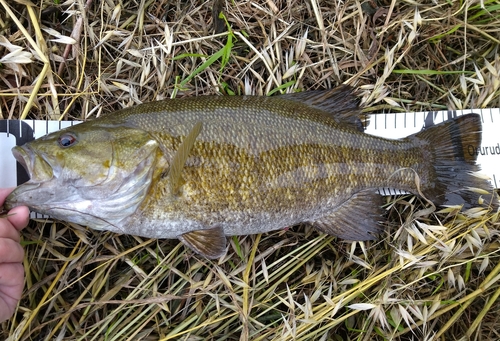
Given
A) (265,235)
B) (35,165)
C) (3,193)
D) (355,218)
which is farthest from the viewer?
(265,235)

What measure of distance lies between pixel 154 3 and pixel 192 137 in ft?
4.03

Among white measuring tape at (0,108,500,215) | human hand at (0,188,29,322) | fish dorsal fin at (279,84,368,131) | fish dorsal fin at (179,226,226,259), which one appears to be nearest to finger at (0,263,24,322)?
human hand at (0,188,29,322)

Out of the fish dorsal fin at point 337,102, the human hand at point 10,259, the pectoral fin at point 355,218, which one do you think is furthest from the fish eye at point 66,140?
the pectoral fin at point 355,218

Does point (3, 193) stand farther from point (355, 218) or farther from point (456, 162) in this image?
point (456, 162)

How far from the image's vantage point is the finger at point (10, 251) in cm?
199

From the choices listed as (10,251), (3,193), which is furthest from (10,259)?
(3,193)

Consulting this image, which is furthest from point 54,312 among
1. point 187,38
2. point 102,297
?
point 187,38

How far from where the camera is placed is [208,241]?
2.21 m

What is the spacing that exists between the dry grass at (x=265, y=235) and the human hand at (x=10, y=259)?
211mm

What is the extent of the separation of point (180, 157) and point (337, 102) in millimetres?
1116

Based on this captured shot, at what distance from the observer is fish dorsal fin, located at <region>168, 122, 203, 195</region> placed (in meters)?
1.99

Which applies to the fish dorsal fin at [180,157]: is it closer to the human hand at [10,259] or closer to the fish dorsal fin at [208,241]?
the fish dorsal fin at [208,241]

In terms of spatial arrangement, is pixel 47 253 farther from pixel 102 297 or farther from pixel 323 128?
pixel 323 128

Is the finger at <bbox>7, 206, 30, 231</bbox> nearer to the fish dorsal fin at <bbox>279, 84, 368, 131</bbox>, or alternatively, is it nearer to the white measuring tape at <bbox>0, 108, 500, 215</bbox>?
the fish dorsal fin at <bbox>279, 84, 368, 131</bbox>
